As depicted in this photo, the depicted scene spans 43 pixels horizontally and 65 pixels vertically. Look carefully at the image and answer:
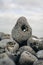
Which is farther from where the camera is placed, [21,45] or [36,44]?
[21,45]

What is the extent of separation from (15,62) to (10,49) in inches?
90.4

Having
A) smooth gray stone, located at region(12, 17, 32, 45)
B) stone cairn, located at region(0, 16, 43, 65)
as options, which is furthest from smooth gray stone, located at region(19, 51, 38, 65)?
smooth gray stone, located at region(12, 17, 32, 45)

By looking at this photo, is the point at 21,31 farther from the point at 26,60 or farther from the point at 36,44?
the point at 26,60

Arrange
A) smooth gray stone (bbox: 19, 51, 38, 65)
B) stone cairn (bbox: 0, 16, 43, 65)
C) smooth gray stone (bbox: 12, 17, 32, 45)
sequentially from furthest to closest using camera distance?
smooth gray stone (bbox: 12, 17, 32, 45) → stone cairn (bbox: 0, 16, 43, 65) → smooth gray stone (bbox: 19, 51, 38, 65)

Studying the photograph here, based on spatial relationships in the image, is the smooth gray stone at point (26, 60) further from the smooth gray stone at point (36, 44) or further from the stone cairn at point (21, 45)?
the smooth gray stone at point (36, 44)

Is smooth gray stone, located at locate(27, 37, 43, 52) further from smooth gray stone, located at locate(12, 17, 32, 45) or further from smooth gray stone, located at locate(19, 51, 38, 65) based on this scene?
smooth gray stone, located at locate(19, 51, 38, 65)

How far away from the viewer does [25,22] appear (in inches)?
546

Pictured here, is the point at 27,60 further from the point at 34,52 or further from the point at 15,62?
the point at 34,52

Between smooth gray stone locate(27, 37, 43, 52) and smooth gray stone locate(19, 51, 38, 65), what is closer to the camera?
smooth gray stone locate(19, 51, 38, 65)

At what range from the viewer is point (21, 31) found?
539 inches

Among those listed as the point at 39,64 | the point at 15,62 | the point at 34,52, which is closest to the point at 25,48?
the point at 34,52

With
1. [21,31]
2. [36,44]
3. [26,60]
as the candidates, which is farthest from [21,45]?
Answer: [26,60]

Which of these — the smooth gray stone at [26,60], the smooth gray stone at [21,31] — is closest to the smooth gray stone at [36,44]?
the smooth gray stone at [21,31]

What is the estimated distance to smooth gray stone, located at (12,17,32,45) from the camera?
44.2ft
